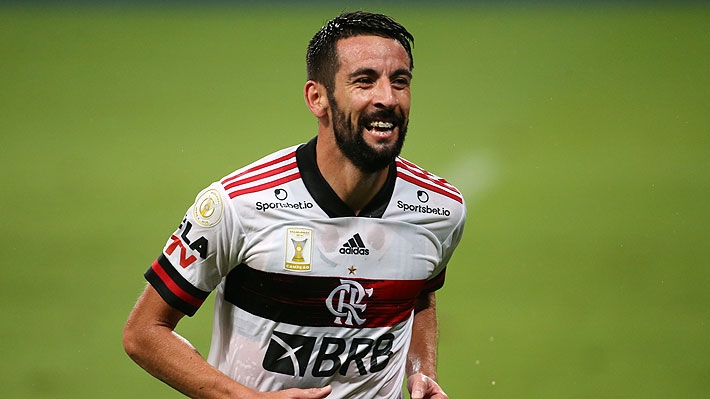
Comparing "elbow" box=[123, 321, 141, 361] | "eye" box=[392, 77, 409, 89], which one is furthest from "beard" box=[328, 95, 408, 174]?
"elbow" box=[123, 321, 141, 361]

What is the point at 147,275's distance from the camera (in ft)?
9.43

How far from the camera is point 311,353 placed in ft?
9.68

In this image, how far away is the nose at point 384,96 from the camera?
2.76 m

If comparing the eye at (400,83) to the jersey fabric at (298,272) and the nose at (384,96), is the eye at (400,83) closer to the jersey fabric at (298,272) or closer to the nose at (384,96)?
the nose at (384,96)

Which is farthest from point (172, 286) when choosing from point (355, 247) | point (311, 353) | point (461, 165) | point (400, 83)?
point (461, 165)

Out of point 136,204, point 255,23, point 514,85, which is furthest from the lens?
point 255,23

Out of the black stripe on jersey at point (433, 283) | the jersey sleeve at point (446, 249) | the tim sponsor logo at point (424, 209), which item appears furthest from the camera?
the black stripe on jersey at point (433, 283)

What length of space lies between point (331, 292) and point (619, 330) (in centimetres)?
340

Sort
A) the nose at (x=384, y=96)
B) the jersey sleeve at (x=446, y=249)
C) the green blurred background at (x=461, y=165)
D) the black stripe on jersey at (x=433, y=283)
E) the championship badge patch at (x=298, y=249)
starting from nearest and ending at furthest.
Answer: the nose at (x=384, y=96)
the championship badge patch at (x=298, y=249)
the jersey sleeve at (x=446, y=249)
the black stripe on jersey at (x=433, y=283)
the green blurred background at (x=461, y=165)

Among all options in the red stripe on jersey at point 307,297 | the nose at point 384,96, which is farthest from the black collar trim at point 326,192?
the nose at point 384,96

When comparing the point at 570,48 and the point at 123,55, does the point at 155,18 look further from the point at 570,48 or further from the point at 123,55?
the point at 570,48

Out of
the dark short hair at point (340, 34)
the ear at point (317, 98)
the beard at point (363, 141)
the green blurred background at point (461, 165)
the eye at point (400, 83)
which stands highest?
the dark short hair at point (340, 34)

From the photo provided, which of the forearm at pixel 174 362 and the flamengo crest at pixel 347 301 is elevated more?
the flamengo crest at pixel 347 301

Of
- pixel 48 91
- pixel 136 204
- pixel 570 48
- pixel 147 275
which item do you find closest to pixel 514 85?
pixel 570 48
